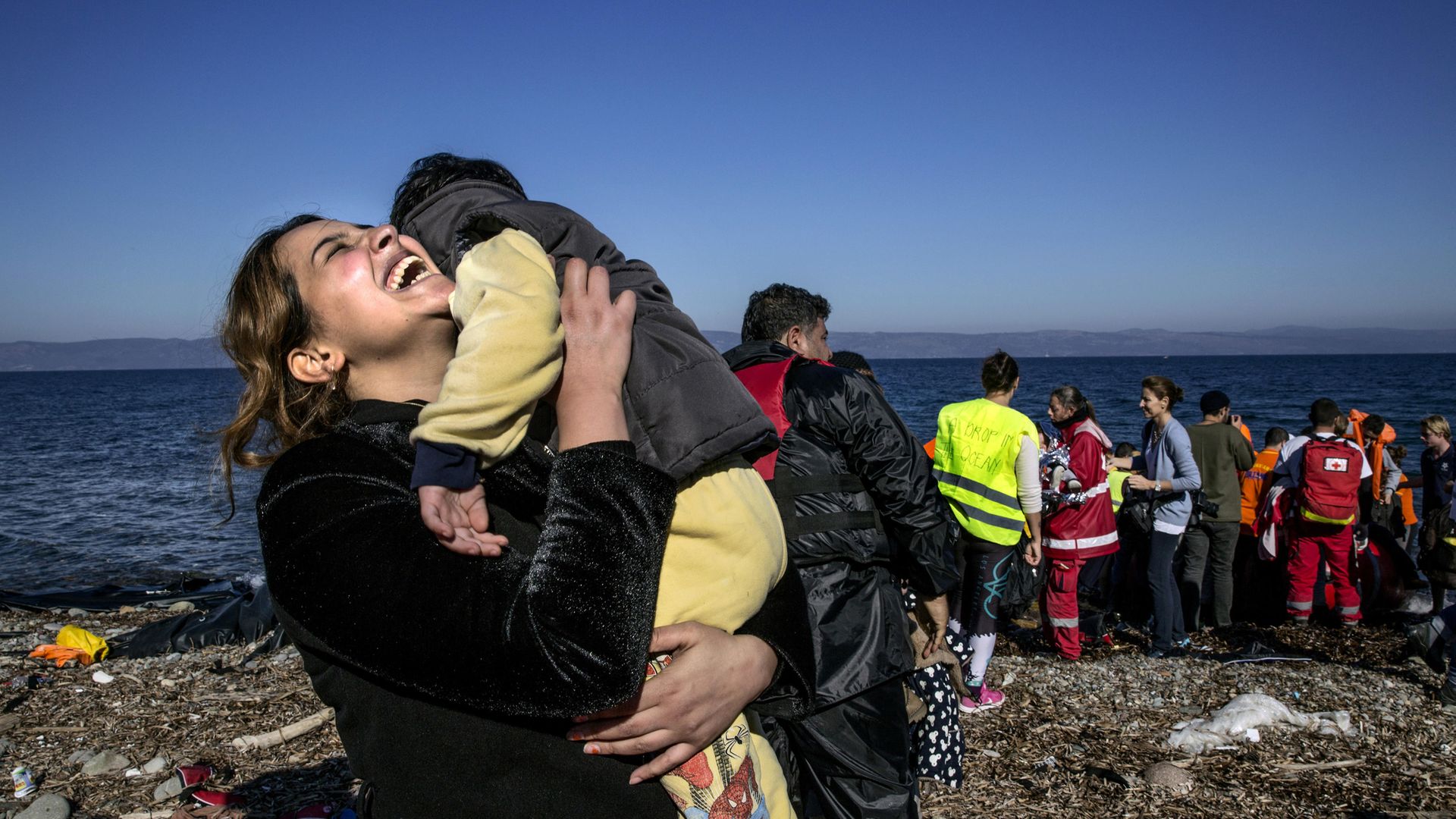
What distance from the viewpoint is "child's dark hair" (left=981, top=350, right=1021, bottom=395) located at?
6297 mm

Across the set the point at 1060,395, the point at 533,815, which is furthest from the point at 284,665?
the point at 1060,395

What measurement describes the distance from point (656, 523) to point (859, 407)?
220 cm

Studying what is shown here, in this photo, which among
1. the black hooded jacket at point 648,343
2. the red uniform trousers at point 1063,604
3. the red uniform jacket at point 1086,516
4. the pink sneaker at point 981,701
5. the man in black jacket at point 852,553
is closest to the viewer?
the black hooded jacket at point 648,343

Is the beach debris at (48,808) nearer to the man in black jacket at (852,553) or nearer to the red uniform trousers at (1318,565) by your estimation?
the man in black jacket at (852,553)

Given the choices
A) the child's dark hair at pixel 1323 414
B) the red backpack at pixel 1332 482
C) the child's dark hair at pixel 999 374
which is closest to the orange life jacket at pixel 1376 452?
the child's dark hair at pixel 1323 414

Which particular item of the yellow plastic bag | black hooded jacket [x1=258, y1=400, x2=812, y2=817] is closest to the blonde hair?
black hooded jacket [x1=258, y1=400, x2=812, y2=817]

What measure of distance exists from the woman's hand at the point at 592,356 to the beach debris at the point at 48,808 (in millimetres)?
4034

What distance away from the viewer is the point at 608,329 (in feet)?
4.32

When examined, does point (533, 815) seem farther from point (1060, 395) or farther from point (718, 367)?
point (1060, 395)

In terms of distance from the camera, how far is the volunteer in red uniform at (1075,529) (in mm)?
6895

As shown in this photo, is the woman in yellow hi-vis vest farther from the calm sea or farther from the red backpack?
the calm sea

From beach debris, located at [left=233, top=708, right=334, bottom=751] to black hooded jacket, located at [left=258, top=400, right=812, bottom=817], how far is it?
3724mm

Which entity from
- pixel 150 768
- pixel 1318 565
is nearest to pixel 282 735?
pixel 150 768

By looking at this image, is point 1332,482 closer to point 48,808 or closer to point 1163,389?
point 1163,389
